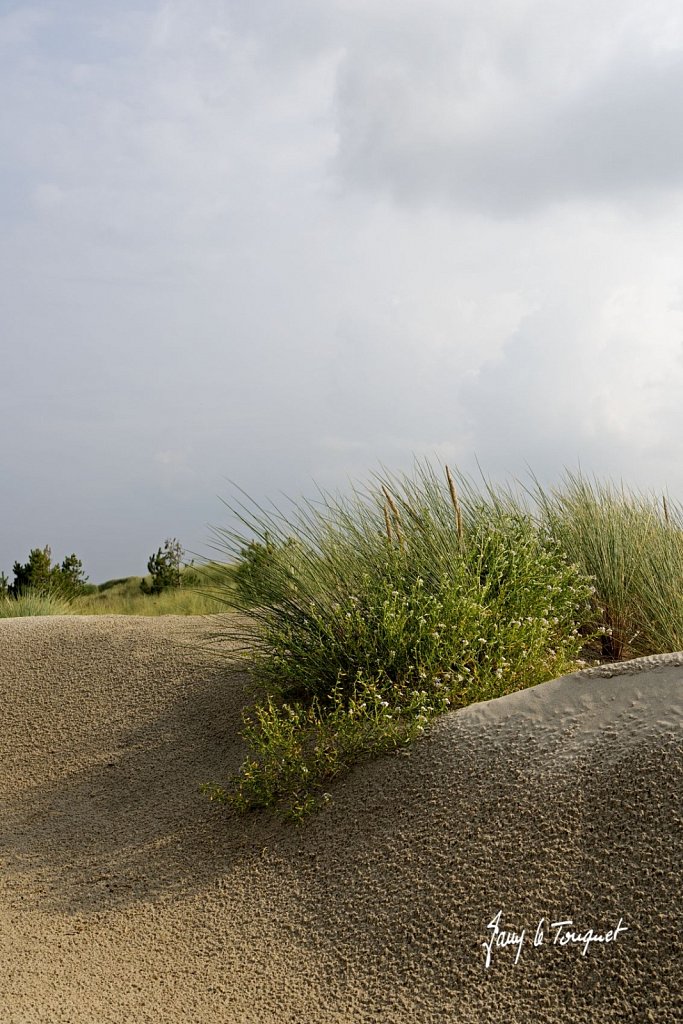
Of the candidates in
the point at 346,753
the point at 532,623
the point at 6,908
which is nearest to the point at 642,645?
the point at 532,623

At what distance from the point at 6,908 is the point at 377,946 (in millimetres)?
1830

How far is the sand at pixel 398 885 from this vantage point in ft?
9.04

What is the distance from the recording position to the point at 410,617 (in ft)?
14.4

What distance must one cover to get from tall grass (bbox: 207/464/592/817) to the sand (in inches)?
7.2

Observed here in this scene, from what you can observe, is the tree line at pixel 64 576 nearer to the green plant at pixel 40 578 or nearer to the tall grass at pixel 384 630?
the green plant at pixel 40 578

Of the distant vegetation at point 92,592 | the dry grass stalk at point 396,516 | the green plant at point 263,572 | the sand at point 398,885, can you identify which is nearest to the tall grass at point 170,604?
the distant vegetation at point 92,592

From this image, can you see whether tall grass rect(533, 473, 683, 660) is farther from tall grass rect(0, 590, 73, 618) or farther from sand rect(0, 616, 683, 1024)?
tall grass rect(0, 590, 73, 618)

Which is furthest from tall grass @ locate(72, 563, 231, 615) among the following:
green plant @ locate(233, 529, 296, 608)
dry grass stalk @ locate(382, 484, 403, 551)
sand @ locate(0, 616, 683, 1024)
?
sand @ locate(0, 616, 683, 1024)

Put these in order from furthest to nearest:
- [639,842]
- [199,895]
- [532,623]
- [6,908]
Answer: [532,623] < [6,908] < [199,895] < [639,842]

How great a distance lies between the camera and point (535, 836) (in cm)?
316

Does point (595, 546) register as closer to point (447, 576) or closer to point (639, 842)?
point (447, 576)

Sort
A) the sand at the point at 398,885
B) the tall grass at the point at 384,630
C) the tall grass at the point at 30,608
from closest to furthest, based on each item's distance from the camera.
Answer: the sand at the point at 398,885 → the tall grass at the point at 384,630 → the tall grass at the point at 30,608

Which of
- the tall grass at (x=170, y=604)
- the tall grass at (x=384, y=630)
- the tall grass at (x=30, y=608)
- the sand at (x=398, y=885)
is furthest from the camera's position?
the tall grass at (x=170, y=604)

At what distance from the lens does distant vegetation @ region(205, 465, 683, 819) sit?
407 centimetres
